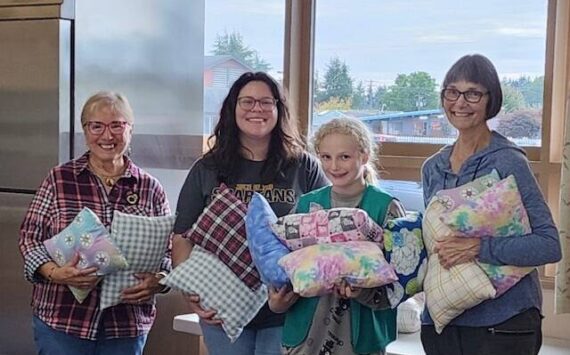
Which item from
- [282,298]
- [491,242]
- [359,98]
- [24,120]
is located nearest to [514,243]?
[491,242]

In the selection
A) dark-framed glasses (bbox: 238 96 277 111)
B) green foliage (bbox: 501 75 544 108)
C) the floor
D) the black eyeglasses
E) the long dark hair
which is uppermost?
green foliage (bbox: 501 75 544 108)

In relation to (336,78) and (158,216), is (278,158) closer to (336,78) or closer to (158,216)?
(158,216)

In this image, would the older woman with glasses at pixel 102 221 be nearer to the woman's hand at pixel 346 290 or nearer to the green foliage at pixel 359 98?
the woman's hand at pixel 346 290

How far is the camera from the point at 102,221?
241cm

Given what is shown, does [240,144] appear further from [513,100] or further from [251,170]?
[513,100]

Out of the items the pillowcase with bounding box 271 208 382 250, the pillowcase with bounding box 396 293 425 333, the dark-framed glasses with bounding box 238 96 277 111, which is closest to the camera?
the pillowcase with bounding box 271 208 382 250

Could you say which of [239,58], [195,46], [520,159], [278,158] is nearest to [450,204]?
[520,159]

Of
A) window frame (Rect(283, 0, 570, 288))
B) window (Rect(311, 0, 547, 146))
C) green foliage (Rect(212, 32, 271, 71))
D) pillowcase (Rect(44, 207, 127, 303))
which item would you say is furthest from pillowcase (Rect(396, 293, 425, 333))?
green foliage (Rect(212, 32, 271, 71))

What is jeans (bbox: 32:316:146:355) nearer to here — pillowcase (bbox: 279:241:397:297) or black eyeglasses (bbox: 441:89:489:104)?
pillowcase (bbox: 279:241:397:297)

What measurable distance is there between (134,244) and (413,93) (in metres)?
1.37

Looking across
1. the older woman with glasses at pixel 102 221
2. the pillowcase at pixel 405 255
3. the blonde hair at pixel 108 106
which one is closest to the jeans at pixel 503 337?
the pillowcase at pixel 405 255

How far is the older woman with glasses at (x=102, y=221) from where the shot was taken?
2406 millimetres

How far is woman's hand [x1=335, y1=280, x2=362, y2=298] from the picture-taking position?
201cm

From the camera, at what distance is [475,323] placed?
6.51 feet
